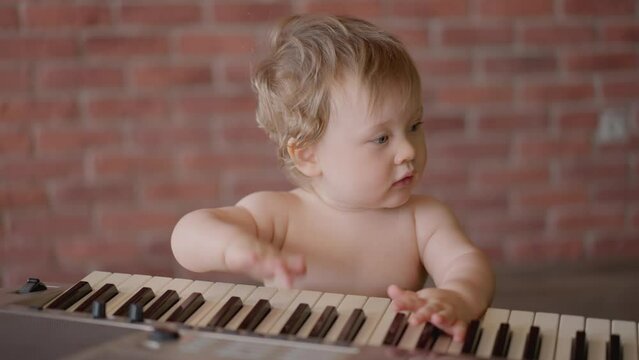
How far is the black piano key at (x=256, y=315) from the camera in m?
1.04

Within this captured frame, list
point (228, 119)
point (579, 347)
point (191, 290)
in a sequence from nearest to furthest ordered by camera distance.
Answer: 1. point (579, 347)
2. point (191, 290)
3. point (228, 119)

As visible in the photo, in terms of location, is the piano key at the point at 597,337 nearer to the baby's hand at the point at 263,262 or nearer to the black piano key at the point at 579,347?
the black piano key at the point at 579,347

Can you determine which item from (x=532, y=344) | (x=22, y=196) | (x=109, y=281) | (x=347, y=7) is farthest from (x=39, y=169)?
(x=532, y=344)

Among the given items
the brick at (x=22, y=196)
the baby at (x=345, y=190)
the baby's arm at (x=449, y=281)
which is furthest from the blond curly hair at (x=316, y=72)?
the brick at (x=22, y=196)

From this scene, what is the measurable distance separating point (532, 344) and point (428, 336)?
4.4 inches

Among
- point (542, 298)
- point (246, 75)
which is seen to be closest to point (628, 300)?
point (542, 298)

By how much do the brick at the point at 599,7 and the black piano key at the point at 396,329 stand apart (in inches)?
82.8

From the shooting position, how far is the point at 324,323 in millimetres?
1037

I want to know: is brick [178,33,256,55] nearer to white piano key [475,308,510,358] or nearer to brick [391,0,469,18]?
brick [391,0,469,18]

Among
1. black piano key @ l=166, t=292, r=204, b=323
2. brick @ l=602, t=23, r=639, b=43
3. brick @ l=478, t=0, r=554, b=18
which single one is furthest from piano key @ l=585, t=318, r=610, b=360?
brick @ l=602, t=23, r=639, b=43

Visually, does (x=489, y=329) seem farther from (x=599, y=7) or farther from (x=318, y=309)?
(x=599, y=7)

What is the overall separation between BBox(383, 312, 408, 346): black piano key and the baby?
0.08 m

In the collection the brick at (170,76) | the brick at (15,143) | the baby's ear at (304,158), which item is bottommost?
the brick at (15,143)

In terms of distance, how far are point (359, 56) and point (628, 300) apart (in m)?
1.83
